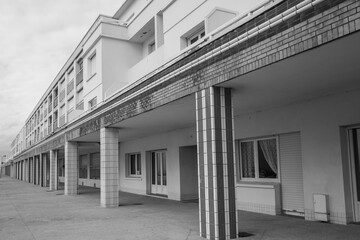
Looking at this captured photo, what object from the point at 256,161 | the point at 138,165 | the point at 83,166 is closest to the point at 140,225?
the point at 256,161

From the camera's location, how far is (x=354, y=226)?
8.74 meters

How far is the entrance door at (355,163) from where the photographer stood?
29.6 feet

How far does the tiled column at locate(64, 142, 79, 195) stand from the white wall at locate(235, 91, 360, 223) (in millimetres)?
14216

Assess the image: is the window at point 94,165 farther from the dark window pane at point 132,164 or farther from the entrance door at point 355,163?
the entrance door at point 355,163

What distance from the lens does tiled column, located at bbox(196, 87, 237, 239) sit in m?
7.73

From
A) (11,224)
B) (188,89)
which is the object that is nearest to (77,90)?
(11,224)

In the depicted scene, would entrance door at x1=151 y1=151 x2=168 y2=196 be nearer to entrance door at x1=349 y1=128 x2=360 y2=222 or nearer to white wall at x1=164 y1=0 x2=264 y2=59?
white wall at x1=164 y1=0 x2=264 y2=59

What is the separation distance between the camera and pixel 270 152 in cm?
1176

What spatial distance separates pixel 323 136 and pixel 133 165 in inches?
561

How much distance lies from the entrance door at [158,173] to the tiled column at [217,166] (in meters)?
10.3

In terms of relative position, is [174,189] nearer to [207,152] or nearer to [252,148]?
[252,148]

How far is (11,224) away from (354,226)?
30.1 feet

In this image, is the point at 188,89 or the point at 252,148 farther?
the point at 252,148

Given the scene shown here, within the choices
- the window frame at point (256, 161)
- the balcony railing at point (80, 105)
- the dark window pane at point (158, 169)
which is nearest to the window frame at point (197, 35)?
the window frame at point (256, 161)
